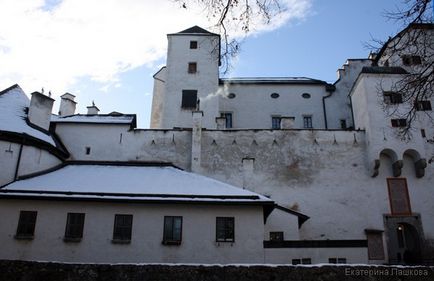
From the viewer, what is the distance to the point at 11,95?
27578 mm

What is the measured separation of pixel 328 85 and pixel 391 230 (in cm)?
1770

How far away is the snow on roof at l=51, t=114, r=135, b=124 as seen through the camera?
3108cm

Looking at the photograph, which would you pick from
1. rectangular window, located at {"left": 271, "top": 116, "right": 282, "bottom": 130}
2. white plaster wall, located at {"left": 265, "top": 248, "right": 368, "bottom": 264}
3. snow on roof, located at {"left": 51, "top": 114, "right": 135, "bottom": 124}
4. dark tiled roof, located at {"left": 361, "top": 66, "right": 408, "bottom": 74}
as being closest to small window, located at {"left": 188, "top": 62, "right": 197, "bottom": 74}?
snow on roof, located at {"left": 51, "top": 114, "right": 135, "bottom": 124}

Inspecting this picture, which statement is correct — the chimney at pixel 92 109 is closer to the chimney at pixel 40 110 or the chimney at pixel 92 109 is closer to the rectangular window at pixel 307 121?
the chimney at pixel 40 110

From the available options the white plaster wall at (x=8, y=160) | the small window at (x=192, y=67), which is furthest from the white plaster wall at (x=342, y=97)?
the white plaster wall at (x=8, y=160)

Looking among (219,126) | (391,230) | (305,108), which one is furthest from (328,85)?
(391,230)

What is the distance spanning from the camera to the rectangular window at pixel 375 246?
1093 inches

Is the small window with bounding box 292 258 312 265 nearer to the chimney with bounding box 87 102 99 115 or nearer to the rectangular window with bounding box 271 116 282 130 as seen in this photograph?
the rectangular window with bounding box 271 116 282 130

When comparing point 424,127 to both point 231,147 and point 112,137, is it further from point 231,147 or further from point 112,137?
point 112,137

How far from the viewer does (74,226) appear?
63.0 ft

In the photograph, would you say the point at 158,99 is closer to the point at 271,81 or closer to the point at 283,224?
the point at 271,81

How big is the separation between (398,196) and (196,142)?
635 inches

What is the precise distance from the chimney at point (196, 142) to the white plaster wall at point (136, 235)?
10908mm

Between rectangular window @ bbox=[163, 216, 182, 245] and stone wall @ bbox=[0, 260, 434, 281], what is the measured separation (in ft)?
29.1
